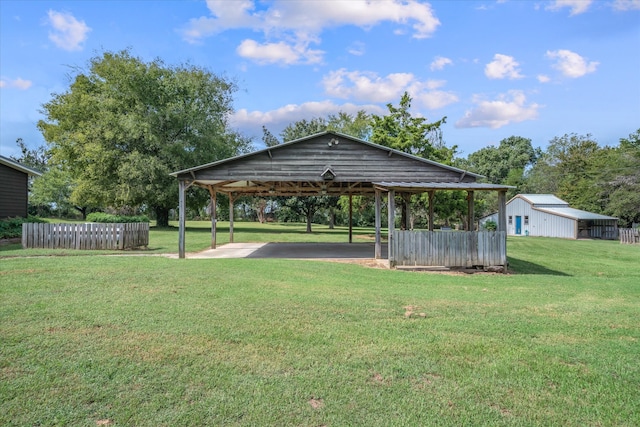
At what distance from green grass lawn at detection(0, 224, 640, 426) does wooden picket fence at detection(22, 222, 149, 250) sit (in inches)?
306

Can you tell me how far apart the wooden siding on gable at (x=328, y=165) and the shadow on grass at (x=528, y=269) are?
3274 mm

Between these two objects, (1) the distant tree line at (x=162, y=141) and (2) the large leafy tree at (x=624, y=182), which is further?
(2) the large leafy tree at (x=624, y=182)

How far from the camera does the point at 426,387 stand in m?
3.46

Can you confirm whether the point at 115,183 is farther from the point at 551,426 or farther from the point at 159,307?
the point at 551,426

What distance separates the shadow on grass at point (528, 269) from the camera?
1232 cm

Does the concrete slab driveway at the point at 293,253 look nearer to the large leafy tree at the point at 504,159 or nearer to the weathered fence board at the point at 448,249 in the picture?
the weathered fence board at the point at 448,249

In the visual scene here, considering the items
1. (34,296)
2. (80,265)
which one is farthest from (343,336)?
(80,265)

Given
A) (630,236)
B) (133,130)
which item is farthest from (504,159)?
(133,130)

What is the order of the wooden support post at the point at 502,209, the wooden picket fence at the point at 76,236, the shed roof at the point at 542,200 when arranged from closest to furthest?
the wooden support post at the point at 502,209 < the wooden picket fence at the point at 76,236 < the shed roof at the point at 542,200

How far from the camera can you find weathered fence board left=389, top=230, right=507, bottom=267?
1153cm

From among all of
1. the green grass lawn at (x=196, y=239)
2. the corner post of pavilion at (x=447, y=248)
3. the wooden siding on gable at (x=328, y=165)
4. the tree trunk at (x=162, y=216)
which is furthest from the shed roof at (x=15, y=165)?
the corner post of pavilion at (x=447, y=248)

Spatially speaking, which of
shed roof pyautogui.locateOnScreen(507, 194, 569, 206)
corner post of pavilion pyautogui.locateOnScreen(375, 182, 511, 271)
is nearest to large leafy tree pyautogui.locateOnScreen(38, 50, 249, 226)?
corner post of pavilion pyautogui.locateOnScreen(375, 182, 511, 271)

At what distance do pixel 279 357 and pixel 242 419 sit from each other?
3.51ft

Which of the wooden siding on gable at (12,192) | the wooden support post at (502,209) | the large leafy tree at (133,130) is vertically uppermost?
the large leafy tree at (133,130)
